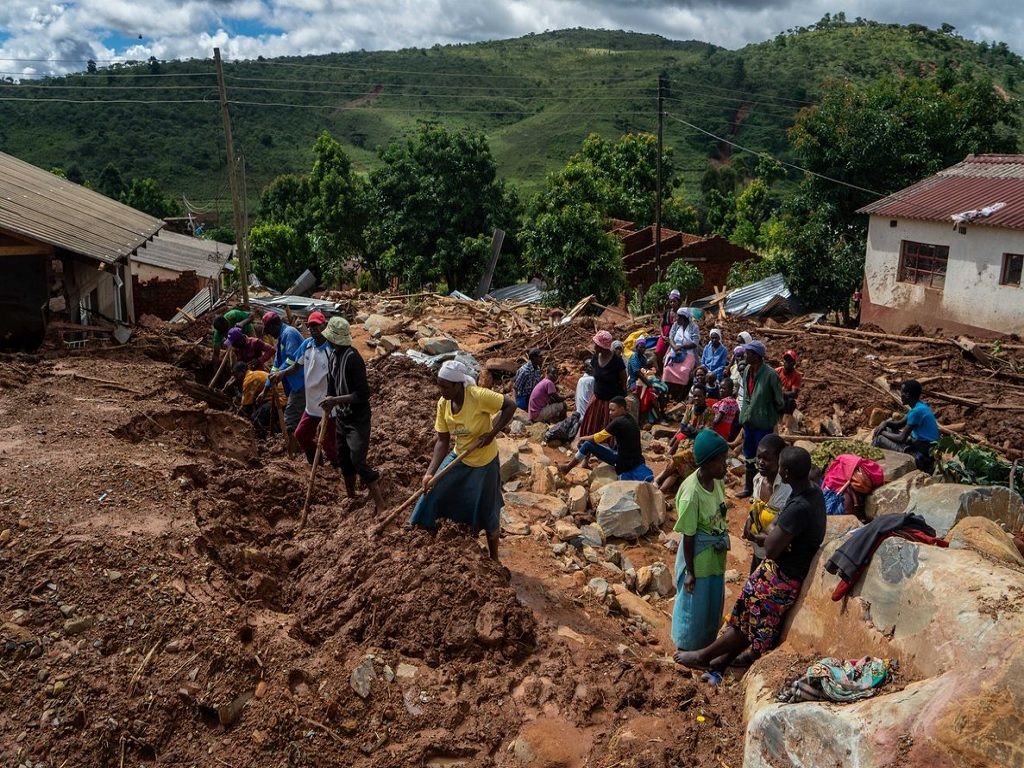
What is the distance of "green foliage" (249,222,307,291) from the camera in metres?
33.8

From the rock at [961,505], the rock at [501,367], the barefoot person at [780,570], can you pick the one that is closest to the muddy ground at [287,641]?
the barefoot person at [780,570]

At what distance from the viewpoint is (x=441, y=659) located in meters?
5.16

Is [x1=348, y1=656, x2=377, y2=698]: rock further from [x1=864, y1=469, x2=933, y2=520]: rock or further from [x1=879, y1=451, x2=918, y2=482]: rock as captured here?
[x1=879, y1=451, x2=918, y2=482]: rock

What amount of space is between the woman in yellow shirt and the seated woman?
7.99 ft

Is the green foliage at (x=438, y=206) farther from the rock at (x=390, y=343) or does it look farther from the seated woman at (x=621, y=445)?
the seated woman at (x=621, y=445)

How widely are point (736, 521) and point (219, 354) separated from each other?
7.85m

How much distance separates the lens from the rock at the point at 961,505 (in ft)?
23.0

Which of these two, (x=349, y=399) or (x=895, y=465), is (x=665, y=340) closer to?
(x=895, y=465)

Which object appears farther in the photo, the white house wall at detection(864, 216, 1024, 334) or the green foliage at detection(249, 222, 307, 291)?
the green foliage at detection(249, 222, 307, 291)

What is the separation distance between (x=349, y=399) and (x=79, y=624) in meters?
2.68

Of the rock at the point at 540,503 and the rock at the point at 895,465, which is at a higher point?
the rock at the point at 895,465

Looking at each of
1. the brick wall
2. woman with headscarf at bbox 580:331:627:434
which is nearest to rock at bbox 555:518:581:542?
woman with headscarf at bbox 580:331:627:434

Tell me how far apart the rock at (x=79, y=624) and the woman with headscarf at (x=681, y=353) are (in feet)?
29.0

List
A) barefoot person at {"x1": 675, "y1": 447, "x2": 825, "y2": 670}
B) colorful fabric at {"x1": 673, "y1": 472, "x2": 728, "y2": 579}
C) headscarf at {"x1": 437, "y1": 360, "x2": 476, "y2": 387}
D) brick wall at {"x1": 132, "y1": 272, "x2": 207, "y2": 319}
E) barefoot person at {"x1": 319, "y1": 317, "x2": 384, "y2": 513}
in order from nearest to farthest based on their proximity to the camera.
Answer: barefoot person at {"x1": 675, "y1": 447, "x2": 825, "y2": 670}, colorful fabric at {"x1": 673, "y1": 472, "x2": 728, "y2": 579}, headscarf at {"x1": 437, "y1": 360, "x2": 476, "y2": 387}, barefoot person at {"x1": 319, "y1": 317, "x2": 384, "y2": 513}, brick wall at {"x1": 132, "y1": 272, "x2": 207, "y2": 319}
